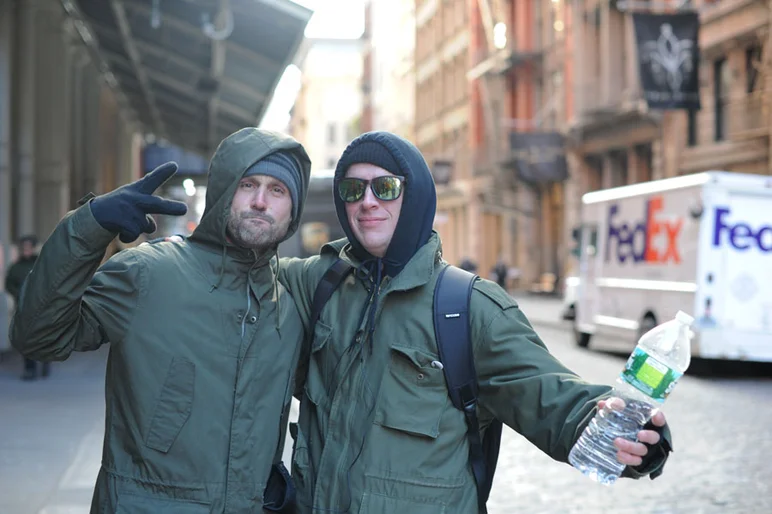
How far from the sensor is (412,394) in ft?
11.6

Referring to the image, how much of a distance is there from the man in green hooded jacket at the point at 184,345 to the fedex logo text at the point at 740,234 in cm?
1338

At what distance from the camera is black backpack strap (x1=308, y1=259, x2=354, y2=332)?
3.80m

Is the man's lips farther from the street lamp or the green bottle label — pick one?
the street lamp

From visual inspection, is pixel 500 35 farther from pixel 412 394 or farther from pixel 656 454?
pixel 656 454

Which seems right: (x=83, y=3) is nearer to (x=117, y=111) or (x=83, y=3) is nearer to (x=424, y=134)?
(x=117, y=111)

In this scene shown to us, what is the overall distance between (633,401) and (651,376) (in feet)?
0.29

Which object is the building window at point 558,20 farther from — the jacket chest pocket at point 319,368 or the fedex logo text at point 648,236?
the jacket chest pocket at point 319,368

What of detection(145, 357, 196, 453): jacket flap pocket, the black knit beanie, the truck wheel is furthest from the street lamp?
detection(145, 357, 196, 453): jacket flap pocket

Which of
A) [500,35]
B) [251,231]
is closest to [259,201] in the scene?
[251,231]

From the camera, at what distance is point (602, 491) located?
8.41 m

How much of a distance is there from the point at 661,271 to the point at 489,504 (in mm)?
10427

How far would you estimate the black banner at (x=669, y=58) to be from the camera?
26234 mm

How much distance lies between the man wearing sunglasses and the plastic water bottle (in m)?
0.07

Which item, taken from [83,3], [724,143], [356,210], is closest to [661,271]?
[83,3]
